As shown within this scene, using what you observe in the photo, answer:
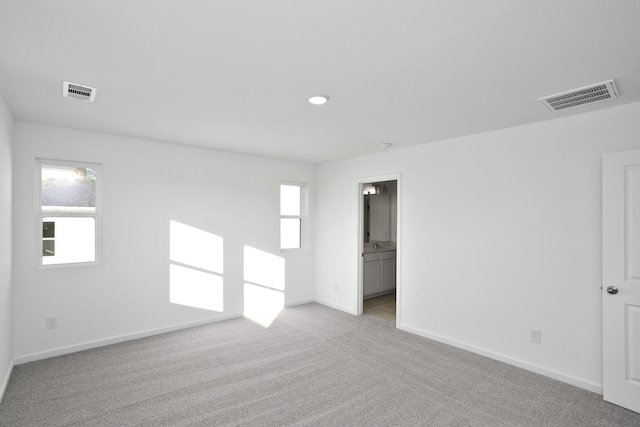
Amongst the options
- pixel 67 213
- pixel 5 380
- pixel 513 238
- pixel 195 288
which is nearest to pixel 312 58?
pixel 513 238

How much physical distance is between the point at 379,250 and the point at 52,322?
16.0 feet

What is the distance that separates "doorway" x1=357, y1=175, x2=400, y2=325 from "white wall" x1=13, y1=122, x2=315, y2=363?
5.07 feet

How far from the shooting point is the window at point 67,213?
359cm

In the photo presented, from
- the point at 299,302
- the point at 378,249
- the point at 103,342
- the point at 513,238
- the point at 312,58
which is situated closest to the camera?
the point at 312,58

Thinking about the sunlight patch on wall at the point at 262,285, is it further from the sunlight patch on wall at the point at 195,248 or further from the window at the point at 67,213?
the window at the point at 67,213

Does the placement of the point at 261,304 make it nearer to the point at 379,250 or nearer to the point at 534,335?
the point at 379,250

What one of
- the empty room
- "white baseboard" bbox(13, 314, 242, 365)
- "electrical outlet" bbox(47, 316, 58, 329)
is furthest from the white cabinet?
"electrical outlet" bbox(47, 316, 58, 329)

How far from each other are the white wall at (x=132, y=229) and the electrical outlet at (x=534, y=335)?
3592 millimetres

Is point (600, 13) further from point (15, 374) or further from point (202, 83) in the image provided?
point (15, 374)

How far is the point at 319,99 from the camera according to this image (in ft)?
8.88

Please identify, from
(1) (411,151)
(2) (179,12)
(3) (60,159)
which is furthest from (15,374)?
(1) (411,151)

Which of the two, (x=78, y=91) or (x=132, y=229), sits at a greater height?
(x=78, y=91)

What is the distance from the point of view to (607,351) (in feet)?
9.13

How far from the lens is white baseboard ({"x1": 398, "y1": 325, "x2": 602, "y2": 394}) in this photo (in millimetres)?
2965
